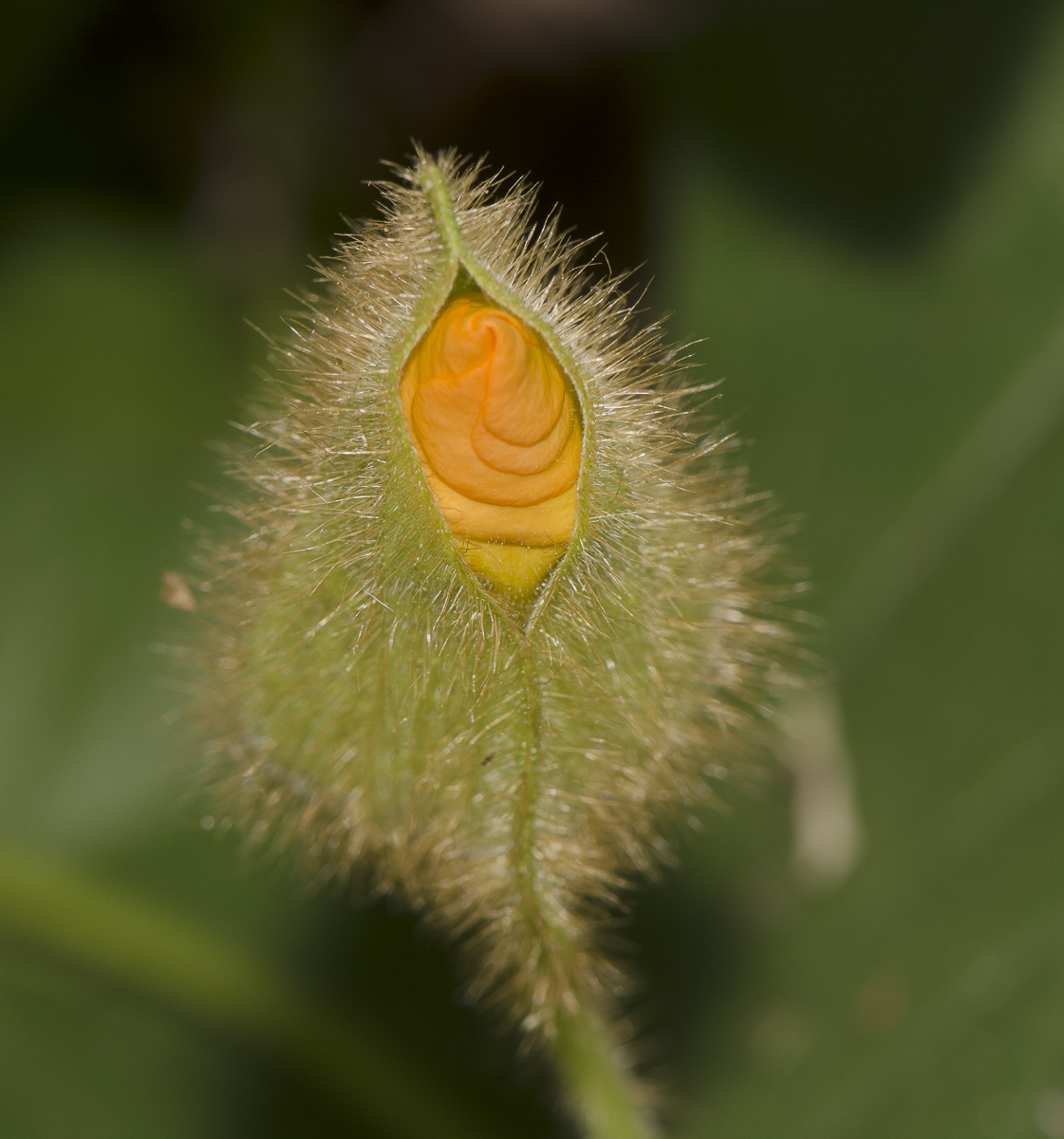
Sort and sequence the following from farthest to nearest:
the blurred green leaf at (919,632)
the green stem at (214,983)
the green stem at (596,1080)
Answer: the green stem at (214,983)
the blurred green leaf at (919,632)
the green stem at (596,1080)

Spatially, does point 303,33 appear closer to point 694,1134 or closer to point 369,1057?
point 369,1057

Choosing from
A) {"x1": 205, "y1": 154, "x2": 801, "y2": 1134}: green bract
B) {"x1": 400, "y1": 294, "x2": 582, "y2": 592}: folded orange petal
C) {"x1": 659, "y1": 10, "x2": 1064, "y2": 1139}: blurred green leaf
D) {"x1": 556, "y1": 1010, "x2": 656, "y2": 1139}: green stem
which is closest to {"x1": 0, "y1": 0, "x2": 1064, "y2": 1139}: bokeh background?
{"x1": 659, "y1": 10, "x2": 1064, "y2": 1139}: blurred green leaf

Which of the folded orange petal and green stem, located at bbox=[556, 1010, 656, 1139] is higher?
the folded orange petal

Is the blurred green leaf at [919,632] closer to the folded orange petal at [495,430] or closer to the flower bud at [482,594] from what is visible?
the flower bud at [482,594]

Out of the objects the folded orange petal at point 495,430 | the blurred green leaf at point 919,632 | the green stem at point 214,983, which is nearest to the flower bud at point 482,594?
the folded orange petal at point 495,430

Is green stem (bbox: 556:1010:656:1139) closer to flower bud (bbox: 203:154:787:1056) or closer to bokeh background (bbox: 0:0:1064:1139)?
flower bud (bbox: 203:154:787:1056)
